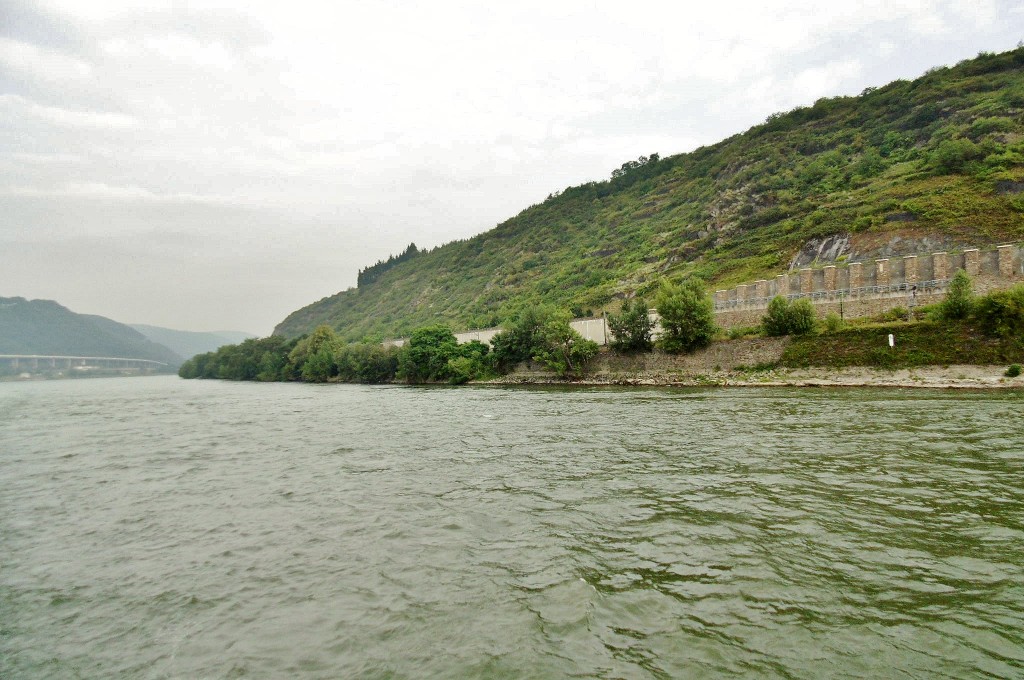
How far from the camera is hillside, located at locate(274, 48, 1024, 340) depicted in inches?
2756

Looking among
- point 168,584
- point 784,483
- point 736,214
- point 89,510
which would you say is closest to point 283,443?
point 89,510

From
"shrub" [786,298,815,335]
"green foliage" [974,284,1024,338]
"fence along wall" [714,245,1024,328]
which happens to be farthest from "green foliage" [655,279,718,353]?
"green foliage" [974,284,1024,338]

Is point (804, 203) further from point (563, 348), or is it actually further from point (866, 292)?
point (563, 348)

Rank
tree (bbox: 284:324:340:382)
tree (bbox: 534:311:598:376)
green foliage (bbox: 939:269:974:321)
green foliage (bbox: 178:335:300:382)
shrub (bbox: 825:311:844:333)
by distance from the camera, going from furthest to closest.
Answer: green foliage (bbox: 178:335:300:382) < tree (bbox: 284:324:340:382) < tree (bbox: 534:311:598:376) < shrub (bbox: 825:311:844:333) < green foliage (bbox: 939:269:974:321)

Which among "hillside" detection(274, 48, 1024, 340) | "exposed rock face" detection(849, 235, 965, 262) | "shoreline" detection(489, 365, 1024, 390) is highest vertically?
"hillside" detection(274, 48, 1024, 340)

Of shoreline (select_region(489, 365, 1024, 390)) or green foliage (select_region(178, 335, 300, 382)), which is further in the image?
green foliage (select_region(178, 335, 300, 382))

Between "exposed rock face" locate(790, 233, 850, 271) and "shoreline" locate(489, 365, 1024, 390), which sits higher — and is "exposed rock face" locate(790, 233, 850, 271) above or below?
above

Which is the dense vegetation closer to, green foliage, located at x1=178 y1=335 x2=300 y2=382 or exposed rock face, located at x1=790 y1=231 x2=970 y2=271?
green foliage, located at x1=178 y1=335 x2=300 y2=382

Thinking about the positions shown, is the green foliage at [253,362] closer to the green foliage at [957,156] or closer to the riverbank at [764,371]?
the riverbank at [764,371]

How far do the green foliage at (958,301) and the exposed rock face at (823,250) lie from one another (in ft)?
113

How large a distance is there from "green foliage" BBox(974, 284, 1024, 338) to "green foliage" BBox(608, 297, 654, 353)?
28.2 meters

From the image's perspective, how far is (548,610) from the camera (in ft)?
24.9

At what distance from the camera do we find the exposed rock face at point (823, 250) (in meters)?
73.2

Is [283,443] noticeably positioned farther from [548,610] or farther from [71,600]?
[548,610]
